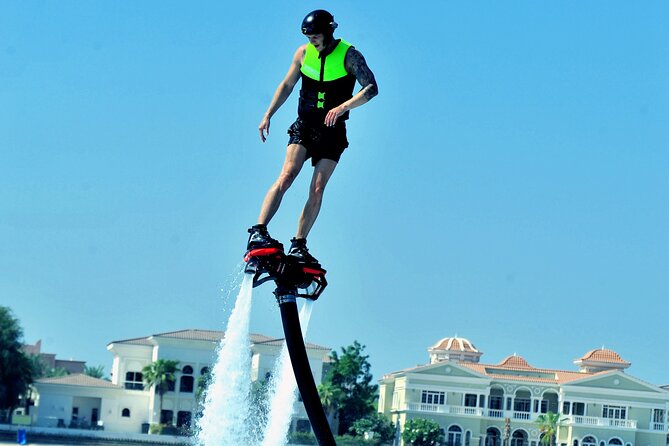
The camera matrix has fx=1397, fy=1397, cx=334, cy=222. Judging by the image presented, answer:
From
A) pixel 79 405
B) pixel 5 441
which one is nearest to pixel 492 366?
pixel 79 405

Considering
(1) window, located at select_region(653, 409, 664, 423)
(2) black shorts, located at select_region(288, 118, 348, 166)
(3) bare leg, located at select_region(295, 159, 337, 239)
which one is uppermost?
(2) black shorts, located at select_region(288, 118, 348, 166)

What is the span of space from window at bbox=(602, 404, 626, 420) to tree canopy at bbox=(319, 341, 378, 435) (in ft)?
78.7

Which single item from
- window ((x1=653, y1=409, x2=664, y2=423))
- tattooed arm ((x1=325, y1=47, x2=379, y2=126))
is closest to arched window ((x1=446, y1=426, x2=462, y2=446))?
window ((x1=653, y1=409, x2=664, y2=423))

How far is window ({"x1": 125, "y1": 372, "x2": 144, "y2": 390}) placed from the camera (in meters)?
142

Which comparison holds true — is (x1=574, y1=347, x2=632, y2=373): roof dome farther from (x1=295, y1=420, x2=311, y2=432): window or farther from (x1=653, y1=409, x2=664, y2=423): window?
(x1=295, y1=420, x2=311, y2=432): window

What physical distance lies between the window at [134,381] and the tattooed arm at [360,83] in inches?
5289

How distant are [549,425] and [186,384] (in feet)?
121

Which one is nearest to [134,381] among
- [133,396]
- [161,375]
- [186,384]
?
[133,396]

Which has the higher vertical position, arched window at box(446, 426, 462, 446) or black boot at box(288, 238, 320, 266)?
black boot at box(288, 238, 320, 266)

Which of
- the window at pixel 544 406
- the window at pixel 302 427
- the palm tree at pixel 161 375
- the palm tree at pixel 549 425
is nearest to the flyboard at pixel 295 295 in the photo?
the window at pixel 302 427

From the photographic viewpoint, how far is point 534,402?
144250mm

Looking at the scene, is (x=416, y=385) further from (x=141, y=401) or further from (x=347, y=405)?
(x=141, y=401)

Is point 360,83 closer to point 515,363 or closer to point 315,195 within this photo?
point 315,195

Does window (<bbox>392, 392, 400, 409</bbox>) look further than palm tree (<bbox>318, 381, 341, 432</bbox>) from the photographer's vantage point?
Yes
